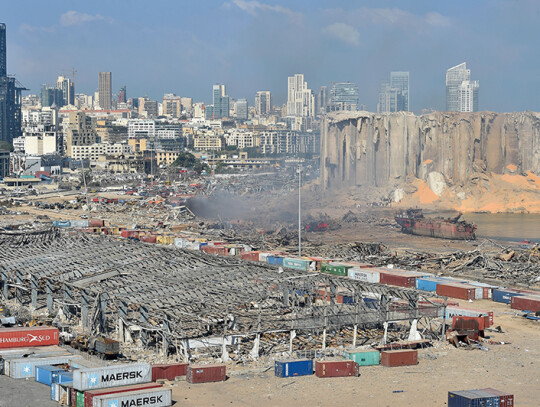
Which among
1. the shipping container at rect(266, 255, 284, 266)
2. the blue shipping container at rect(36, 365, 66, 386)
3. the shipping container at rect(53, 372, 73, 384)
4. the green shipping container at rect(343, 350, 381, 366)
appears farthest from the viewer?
the shipping container at rect(266, 255, 284, 266)

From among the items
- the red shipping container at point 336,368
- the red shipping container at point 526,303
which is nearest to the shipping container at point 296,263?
the red shipping container at point 526,303

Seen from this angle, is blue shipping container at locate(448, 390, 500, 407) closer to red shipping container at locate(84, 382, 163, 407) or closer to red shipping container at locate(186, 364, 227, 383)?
red shipping container at locate(186, 364, 227, 383)

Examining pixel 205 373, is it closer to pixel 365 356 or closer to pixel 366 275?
pixel 365 356

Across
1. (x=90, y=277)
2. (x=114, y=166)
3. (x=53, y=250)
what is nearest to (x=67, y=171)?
(x=114, y=166)

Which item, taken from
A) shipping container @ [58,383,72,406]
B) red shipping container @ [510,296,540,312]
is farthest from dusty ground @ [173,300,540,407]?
red shipping container @ [510,296,540,312]

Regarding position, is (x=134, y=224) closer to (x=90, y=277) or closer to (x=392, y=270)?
(x=392, y=270)

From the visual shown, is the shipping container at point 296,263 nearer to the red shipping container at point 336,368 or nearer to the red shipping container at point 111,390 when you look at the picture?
the red shipping container at point 336,368
